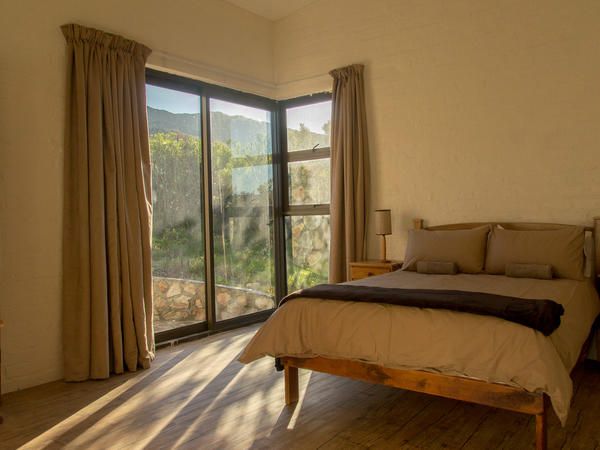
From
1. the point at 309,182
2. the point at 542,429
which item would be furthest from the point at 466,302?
the point at 309,182

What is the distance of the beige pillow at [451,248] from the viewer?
352 cm

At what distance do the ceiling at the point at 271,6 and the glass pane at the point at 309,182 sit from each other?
4.98 feet

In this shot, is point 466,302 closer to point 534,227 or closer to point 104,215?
point 534,227

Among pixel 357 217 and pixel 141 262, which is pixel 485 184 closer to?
pixel 357 217

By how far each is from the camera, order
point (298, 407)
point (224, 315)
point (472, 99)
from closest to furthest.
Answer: point (298, 407) → point (472, 99) → point (224, 315)

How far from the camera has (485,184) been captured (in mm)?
3842

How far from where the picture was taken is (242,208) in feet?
15.8

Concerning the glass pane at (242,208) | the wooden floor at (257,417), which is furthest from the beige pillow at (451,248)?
the glass pane at (242,208)

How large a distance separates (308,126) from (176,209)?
1.67m

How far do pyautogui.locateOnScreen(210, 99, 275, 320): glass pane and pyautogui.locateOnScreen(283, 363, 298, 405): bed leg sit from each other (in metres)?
1.96

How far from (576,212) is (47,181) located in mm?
3637

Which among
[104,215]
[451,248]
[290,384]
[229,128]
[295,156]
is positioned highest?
[229,128]

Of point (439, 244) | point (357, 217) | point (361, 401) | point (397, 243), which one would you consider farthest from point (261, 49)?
point (361, 401)

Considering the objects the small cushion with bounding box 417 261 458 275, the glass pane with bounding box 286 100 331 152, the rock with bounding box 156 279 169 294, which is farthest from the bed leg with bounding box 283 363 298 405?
the glass pane with bounding box 286 100 331 152
